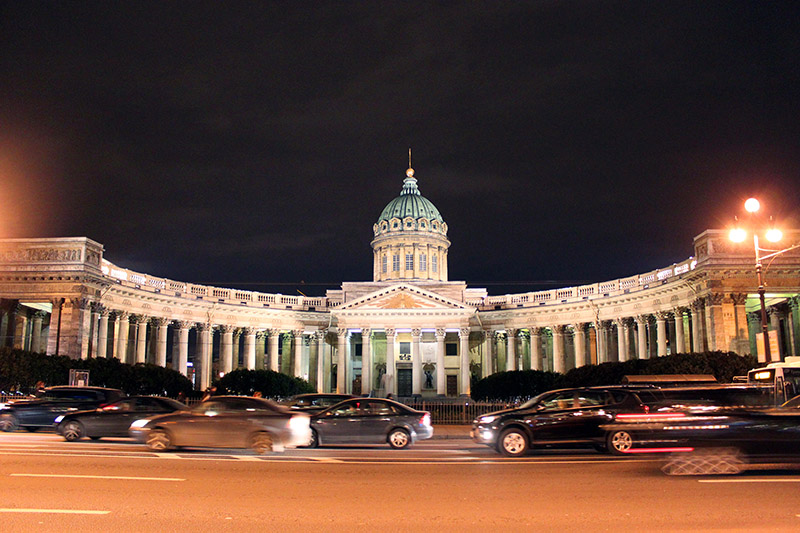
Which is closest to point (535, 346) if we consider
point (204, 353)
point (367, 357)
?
point (367, 357)

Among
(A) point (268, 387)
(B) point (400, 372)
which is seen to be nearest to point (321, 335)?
(B) point (400, 372)

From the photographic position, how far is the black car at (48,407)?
27.6 metres

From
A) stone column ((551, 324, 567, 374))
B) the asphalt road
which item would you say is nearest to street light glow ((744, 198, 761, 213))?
the asphalt road

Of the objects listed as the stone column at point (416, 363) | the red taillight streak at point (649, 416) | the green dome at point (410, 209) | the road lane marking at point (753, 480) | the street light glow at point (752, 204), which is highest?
the green dome at point (410, 209)

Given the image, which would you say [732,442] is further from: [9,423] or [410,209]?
[410,209]

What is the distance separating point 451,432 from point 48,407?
52.4ft

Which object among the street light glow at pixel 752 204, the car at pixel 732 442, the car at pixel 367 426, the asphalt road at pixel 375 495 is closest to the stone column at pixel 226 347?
the car at pixel 367 426

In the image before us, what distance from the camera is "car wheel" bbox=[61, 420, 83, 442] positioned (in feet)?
79.5

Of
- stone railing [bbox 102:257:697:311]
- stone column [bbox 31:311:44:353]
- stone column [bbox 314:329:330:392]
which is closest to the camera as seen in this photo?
stone column [bbox 31:311:44:353]

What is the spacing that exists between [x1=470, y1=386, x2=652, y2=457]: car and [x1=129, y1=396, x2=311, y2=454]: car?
587 centimetres

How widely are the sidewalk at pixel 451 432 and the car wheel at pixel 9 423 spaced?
1634 centimetres

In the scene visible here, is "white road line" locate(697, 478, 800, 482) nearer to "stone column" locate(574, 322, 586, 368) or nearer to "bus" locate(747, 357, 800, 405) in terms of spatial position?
"bus" locate(747, 357, 800, 405)

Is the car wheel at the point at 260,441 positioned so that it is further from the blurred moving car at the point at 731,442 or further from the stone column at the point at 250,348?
the stone column at the point at 250,348

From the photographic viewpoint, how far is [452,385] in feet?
265
